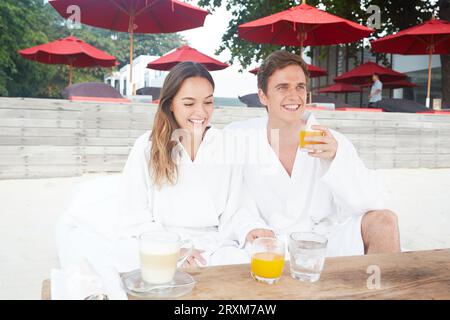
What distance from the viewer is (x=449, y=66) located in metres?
11.2

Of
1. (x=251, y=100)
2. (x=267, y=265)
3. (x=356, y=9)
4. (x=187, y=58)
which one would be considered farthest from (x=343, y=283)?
(x=356, y=9)

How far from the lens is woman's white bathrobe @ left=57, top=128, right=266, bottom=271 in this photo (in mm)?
2111

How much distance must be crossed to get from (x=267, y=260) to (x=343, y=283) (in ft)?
0.79

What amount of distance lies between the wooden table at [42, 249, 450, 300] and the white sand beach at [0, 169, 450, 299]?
1512mm

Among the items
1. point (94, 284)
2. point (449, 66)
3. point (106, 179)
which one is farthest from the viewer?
point (449, 66)

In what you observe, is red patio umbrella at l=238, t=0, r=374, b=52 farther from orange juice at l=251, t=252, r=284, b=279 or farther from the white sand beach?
orange juice at l=251, t=252, r=284, b=279

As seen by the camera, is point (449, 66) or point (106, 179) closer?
point (106, 179)

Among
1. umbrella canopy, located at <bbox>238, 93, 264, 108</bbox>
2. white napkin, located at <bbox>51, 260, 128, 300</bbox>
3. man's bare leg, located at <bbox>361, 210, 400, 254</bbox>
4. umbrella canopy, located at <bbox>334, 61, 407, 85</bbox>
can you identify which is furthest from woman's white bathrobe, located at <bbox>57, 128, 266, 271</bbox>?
umbrella canopy, located at <bbox>334, 61, 407, 85</bbox>

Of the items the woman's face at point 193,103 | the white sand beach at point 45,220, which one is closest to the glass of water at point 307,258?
the woman's face at point 193,103

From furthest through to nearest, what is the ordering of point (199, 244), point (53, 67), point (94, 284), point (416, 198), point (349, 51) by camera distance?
point (53, 67), point (349, 51), point (416, 198), point (199, 244), point (94, 284)

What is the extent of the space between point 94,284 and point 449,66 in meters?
12.2
